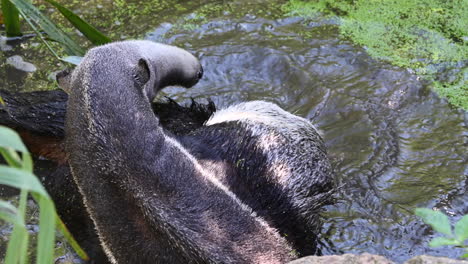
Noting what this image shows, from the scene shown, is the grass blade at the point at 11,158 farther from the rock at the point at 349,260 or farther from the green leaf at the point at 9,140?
the rock at the point at 349,260

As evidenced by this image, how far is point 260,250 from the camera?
2826 millimetres

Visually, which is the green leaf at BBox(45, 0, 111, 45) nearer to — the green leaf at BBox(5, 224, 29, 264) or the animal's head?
the animal's head

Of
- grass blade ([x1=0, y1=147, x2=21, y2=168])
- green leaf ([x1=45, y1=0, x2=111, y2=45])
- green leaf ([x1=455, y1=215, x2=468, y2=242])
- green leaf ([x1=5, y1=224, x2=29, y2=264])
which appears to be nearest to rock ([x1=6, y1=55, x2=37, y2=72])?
green leaf ([x1=45, y1=0, x2=111, y2=45])

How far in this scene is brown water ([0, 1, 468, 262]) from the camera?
3.84 meters

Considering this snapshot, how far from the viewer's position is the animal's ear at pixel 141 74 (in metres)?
3.20

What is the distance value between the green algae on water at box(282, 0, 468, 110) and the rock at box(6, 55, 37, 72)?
246 cm

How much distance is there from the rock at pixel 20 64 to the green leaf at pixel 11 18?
0.86 feet

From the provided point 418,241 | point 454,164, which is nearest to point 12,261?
point 418,241

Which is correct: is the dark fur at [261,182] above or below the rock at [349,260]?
below

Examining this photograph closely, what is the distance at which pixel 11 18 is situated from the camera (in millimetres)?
5262

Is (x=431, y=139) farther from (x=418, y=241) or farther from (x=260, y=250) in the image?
(x=260, y=250)

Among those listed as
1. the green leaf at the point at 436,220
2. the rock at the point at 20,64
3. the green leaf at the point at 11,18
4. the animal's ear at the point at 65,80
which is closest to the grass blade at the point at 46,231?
the green leaf at the point at 436,220

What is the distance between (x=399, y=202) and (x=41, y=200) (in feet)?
9.59

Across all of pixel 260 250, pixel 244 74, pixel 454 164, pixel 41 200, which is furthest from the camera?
pixel 244 74
